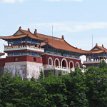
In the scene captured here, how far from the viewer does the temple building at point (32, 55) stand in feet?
187

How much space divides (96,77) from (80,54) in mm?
21906

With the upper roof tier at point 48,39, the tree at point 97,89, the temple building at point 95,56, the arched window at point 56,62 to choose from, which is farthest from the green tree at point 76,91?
the temple building at point 95,56

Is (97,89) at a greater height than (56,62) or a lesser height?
lesser

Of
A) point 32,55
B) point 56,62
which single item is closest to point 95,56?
point 56,62

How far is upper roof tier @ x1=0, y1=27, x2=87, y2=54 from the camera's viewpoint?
58.2 metres

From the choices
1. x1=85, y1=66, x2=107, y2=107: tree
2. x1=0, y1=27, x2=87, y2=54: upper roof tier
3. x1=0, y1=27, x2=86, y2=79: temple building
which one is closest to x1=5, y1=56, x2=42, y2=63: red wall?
x1=0, y1=27, x2=86, y2=79: temple building

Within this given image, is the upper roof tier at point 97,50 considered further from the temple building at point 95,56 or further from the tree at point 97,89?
the tree at point 97,89

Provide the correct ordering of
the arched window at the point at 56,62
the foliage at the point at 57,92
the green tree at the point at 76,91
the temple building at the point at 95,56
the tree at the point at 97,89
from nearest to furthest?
the foliage at the point at 57,92, the green tree at the point at 76,91, the tree at the point at 97,89, the arched window at the point at 56,62, the temple building at the point at 95,56

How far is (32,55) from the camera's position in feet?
190

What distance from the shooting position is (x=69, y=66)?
210 ft

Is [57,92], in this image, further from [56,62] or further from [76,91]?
[56,62]

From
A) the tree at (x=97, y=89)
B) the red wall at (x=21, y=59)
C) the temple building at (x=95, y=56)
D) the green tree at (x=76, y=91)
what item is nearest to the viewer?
the green tree at (x=76, y=91)

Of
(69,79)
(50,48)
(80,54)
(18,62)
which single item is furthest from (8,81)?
(80,54)

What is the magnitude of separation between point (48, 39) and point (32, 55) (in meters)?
5.50
